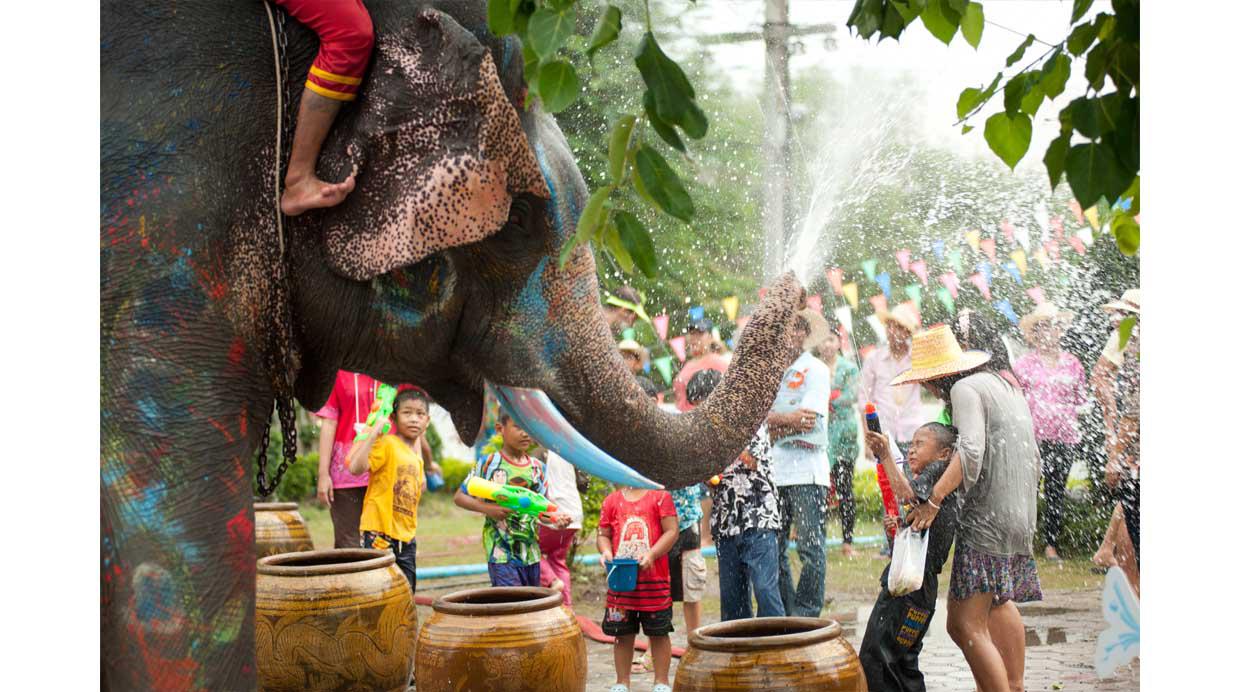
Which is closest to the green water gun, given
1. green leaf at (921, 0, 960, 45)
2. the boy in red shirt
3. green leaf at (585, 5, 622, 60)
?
the boy in red shirt

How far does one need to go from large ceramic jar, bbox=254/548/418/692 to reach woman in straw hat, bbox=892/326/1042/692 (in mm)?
1505

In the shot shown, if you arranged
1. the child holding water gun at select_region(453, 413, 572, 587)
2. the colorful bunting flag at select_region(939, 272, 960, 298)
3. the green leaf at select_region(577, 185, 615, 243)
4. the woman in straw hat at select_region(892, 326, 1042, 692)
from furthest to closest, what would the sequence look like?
the colorful bunting flag at select_region(939, 272, 960, 298)
the child holding water gun at select_region(453, 413, 572, 587)
the woman in straw hat at select_region(892, 326, 1042, 692)
the green leaf at select_region(577, 185, 615, 243)

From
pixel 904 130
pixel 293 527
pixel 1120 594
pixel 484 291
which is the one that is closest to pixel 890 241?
pixel 904 130

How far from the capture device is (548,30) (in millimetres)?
1770

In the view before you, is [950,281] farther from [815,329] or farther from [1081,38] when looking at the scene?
[1081,38]

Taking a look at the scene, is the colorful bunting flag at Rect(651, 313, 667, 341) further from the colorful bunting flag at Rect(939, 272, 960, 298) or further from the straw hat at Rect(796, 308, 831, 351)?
the colorful bunting flag at Rect(939, 272, 960, 298)

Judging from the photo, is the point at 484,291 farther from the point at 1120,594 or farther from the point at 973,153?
the point at 973,153

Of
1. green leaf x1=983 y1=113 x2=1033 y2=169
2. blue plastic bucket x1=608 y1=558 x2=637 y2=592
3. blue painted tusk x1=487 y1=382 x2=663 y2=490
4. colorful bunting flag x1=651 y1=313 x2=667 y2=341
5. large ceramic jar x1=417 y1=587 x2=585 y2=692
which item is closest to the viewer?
green leaf x1=983 y1=113 x2=1033 y2=169

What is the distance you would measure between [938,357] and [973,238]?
1.24 metres

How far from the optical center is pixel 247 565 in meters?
2.27

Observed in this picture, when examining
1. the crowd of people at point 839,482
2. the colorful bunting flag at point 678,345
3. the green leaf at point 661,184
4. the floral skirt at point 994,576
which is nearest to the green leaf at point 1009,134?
the green leaf at point 661,184

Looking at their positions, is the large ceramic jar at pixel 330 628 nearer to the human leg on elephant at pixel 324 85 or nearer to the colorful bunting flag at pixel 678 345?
the human leg on elephant at pixel 324 85

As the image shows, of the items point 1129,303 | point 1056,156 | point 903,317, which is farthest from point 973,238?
point 1056,156

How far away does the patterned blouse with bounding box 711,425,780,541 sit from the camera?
Answer: 4.86 metres
